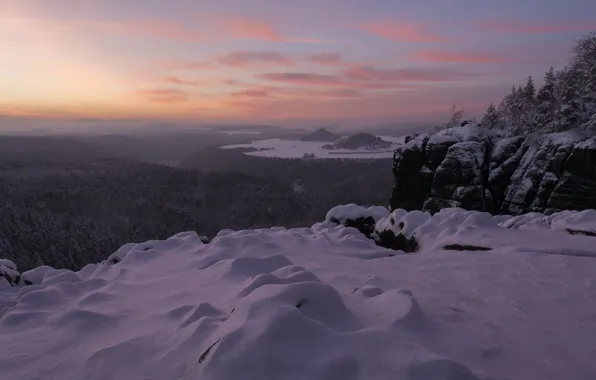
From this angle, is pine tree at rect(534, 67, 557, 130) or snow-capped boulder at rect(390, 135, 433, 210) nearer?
pine tree at rect(534, 67, 557, 130)

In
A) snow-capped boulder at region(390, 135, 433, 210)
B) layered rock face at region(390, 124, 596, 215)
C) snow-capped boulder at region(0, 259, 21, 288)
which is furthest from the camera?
snow-capped boulder at region(390, 135, 433, 210)

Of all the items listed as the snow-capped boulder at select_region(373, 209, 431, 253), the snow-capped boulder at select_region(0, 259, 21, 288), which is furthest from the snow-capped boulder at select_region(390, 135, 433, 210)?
the snow-capped boulder at select_region(0, 259, 21, 288)

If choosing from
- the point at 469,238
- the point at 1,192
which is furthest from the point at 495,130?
the point at 1,192

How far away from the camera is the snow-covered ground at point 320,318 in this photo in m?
4.59

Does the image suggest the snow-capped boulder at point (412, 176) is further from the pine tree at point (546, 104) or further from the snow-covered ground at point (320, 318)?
the snow-covered ground at point (320, 318)

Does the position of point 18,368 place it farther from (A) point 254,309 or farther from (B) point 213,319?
(A) point 254,309

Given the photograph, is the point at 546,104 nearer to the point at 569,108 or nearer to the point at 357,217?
the point at 569,108

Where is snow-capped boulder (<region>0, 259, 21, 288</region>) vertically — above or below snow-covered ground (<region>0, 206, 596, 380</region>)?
below

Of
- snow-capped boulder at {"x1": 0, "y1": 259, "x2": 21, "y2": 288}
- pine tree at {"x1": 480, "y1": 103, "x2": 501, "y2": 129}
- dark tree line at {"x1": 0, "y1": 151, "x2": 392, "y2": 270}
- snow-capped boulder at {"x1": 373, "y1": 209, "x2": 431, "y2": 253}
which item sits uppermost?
pine tree at {"x1": 480, "y1": 103, "x2": 501, "y2": 129}

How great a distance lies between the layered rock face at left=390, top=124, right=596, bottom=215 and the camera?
77.9ft

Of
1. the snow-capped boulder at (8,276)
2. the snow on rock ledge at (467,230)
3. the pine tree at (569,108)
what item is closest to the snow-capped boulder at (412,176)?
the pine tree at (569,108)

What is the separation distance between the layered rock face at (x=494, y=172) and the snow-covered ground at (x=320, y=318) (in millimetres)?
14036

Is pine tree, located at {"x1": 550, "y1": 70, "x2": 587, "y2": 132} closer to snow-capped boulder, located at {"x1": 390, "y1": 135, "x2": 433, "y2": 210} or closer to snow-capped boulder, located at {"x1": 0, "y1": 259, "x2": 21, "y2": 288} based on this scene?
snow-capped boulder, located at {"x1": 390, "y1": 135, "x2": 433, "y2": 210}

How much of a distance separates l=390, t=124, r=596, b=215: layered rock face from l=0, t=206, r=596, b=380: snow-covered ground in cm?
1404
